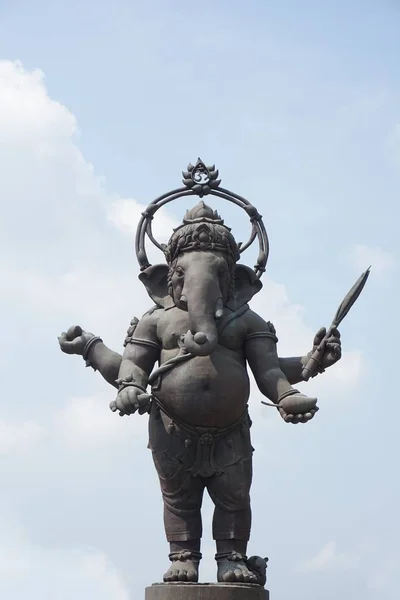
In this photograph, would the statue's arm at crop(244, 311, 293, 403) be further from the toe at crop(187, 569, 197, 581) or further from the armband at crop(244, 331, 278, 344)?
the toe at crop(187, 569, 197, 581)

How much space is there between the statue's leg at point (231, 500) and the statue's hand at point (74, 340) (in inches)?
43.2

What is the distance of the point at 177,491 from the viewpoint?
636 cm

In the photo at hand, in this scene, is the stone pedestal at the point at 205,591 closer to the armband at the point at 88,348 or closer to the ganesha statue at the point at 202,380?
the ganesha statue at the point at 202,380

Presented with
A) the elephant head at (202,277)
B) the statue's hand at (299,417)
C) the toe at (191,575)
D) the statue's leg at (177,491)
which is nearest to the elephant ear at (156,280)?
the elephant head at (202,277)

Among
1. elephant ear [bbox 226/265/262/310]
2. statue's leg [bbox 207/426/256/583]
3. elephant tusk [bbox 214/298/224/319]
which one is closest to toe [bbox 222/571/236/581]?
statue's leg [bbox 207/426/256/583]

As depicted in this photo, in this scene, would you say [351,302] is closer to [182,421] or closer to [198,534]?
[182,421]

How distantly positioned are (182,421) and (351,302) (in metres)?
1.24

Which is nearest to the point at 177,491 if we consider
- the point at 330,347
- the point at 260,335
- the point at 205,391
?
the point at 205,391

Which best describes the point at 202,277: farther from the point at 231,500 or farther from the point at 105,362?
the point at 231,500

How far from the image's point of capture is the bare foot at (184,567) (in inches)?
241

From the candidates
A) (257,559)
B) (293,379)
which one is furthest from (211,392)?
(257,559)

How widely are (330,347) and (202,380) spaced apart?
2.60 feet

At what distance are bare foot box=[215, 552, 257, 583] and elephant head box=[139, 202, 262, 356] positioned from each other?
1.28 metres

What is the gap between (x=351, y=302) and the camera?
6.18m
